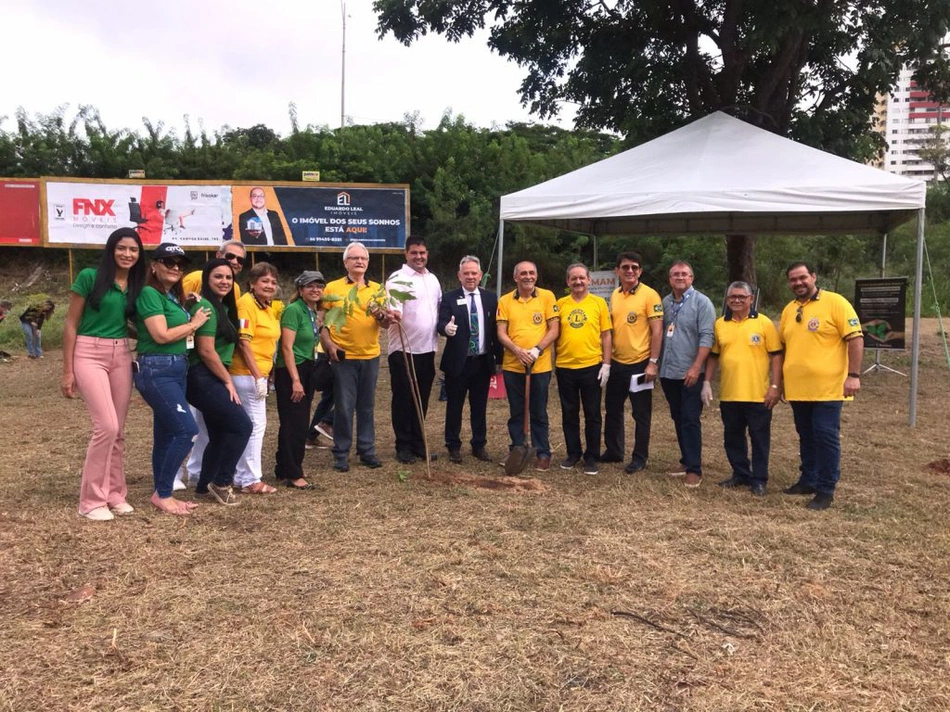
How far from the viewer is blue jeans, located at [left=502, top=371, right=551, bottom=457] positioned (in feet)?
18.3

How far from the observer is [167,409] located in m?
4.14

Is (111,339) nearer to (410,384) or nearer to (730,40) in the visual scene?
(410,384)

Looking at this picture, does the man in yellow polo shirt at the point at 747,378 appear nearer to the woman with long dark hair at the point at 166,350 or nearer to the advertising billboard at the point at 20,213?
the woman with long dark hair at the point at 166,350

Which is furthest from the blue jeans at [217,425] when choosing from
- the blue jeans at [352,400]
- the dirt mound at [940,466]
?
the dirt mound at [940,466]

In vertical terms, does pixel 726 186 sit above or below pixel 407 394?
above

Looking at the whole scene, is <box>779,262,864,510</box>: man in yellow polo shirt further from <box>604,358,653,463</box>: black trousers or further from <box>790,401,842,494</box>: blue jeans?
<box>604,358,653,463</box>: black trousers

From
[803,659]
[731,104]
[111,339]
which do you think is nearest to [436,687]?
[803,659]

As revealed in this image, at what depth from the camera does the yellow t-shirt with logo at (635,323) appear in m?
Result: 5.43

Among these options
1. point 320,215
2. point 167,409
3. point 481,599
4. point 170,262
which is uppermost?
point 320,215

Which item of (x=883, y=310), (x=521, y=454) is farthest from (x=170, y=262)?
(x=883, y=310)

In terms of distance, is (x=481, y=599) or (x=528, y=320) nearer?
(x=481, y=599)

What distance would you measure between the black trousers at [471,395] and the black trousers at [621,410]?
948 millimetres

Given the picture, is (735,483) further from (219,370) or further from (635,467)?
(219,370)

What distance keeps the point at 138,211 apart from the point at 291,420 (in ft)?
44.7
